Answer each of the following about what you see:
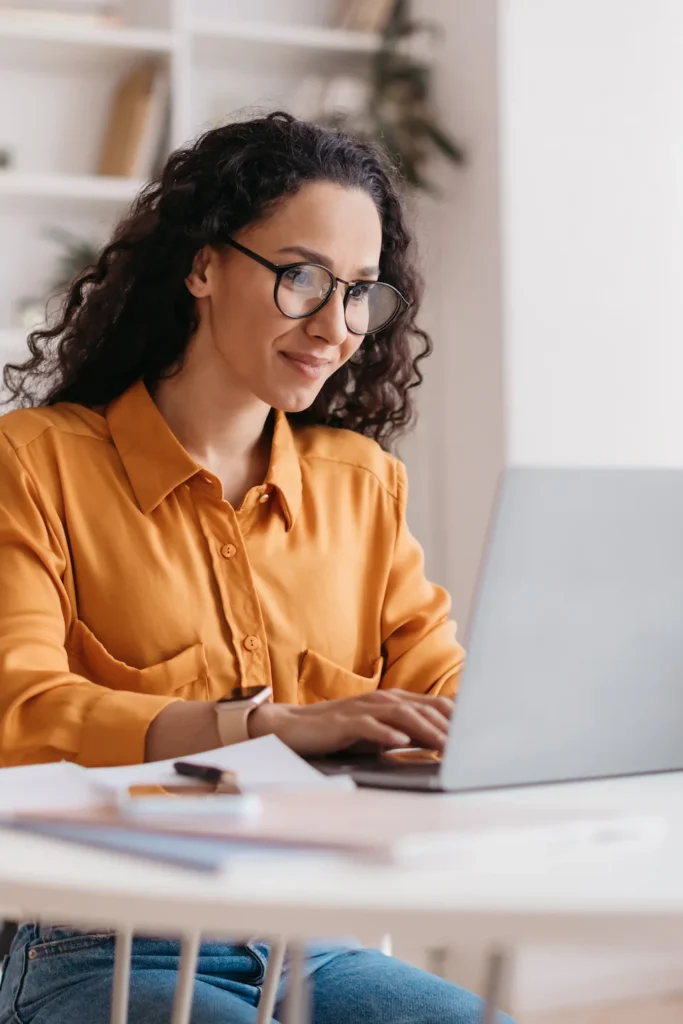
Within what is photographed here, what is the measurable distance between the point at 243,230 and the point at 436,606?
51 centimetres

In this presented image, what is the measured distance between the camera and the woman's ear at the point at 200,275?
4.99 ft

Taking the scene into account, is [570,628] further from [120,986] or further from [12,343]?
[12,343]

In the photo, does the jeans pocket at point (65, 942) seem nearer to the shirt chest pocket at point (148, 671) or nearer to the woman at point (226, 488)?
the woman at point (226, 488)

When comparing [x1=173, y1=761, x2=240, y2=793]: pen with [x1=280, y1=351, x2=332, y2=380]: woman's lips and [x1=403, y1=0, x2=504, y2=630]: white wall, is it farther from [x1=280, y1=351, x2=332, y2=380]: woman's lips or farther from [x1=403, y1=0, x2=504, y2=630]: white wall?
[x1=403, y1=0, x2=504, y2=630]: white wall

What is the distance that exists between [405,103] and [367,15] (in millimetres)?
270

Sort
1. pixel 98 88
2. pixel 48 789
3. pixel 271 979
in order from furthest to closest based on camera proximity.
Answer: pixel 98 88, pixel 271 979, pixel 48 789

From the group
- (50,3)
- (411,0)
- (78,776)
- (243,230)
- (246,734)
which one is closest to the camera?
(78,776)

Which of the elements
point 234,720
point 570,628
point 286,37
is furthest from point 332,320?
point 286,37

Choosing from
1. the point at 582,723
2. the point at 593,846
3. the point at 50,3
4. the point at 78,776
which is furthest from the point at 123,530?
the point at 50,3

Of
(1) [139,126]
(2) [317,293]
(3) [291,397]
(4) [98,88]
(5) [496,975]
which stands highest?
(4) [98,88]

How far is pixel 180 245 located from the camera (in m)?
1.53

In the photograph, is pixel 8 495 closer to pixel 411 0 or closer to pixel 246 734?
pixel 246 734

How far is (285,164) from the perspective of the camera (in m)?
1.48

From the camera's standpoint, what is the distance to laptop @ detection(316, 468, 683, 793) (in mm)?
817
